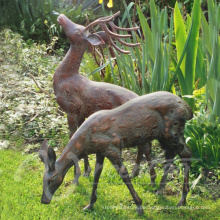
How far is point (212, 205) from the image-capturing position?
3311 mm

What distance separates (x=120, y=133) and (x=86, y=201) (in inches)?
36.1

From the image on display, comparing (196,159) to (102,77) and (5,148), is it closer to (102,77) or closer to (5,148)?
(102,77)

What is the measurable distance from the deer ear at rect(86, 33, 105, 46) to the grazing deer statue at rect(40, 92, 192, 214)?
657mm

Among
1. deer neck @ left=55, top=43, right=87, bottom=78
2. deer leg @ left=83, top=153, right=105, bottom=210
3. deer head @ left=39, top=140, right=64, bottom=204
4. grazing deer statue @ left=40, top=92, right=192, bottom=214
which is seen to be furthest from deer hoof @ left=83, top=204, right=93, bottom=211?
deer neck @ left=55, top=43, right=87, bottom=78

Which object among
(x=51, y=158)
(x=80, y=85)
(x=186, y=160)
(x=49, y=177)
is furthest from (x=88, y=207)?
(x=80, y=85)

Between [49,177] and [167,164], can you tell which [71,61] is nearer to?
[49,177]

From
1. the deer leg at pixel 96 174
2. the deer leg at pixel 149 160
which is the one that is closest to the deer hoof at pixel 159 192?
the deer leg at pixel 149 160

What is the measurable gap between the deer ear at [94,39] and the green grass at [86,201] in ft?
4.59

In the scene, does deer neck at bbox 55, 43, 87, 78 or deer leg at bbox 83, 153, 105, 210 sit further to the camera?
deer neck at bbox 55, 43, 87, 78

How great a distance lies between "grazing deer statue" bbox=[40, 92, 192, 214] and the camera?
2762 mm

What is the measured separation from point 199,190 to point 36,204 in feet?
5.07

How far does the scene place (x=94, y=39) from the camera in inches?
128

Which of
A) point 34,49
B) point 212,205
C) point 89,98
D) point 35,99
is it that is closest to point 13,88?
point 35,99

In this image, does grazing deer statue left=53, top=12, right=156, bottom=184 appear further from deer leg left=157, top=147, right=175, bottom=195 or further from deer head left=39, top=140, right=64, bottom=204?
deer head left=39, top=140, right=64, bottom=204
